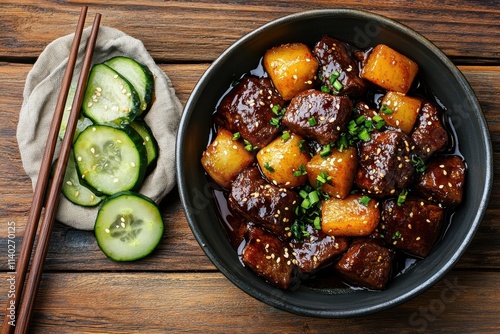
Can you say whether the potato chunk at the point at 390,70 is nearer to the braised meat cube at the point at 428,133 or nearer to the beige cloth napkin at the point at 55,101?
the braised meat cube at the point at 428,133

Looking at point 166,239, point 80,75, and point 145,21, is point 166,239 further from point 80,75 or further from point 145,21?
point 145,21

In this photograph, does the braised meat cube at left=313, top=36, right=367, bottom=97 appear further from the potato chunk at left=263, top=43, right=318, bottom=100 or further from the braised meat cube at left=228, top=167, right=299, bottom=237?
the braised meat cube at left=228, top=167, right=299, bottom=237

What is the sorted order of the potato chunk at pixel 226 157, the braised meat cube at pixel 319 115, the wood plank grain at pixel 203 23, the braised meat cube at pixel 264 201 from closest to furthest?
1. the braised meat cube at pixel 319 115
2. the braised meat cube at pixel 264 201
3. the potato chunk at pixel 226 157
4. the wood plank grain at pixel 203 23

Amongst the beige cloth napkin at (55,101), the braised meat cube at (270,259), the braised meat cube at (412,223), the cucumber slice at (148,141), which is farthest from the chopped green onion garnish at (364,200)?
the cucumber slice at (148,141)

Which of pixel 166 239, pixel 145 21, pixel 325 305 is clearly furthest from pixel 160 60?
pixel 325 305

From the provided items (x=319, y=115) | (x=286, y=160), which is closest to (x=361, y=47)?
(x=319, y=115)

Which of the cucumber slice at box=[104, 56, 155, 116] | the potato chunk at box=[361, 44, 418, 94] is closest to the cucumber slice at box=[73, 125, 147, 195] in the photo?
Result: the cucumber slice at box=[104, 56, 155, 116]
